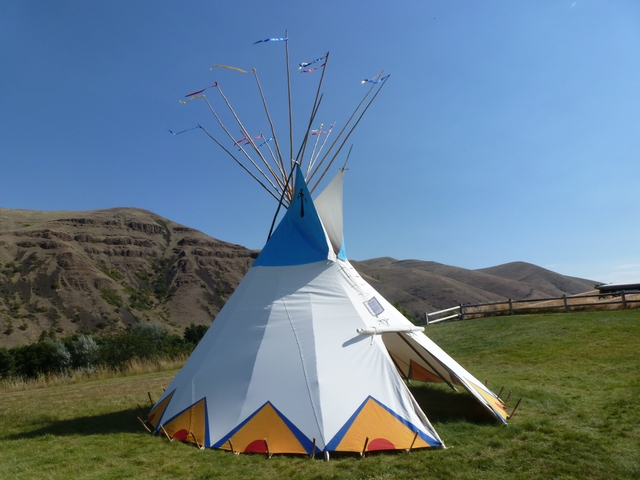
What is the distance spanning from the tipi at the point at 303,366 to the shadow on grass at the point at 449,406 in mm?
354

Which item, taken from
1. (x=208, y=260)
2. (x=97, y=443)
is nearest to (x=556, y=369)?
(x=97, y=443)

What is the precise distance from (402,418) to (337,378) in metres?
0.96

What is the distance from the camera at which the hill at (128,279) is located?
161ft

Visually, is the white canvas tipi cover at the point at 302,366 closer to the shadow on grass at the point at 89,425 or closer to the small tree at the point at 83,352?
the shadow on grass at the point at 89,425

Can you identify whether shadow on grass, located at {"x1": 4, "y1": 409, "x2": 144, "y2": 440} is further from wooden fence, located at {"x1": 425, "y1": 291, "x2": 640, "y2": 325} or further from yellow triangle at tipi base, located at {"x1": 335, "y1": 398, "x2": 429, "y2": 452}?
wooden fence, located at {"x1": 425, "y1": 291, "x2": 640, "y2": 325}

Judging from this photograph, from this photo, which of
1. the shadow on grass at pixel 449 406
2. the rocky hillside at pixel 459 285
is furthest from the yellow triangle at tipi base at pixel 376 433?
the rocky hillside at pixel 459 285

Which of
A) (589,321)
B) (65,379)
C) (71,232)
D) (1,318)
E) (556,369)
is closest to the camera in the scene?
(556,369)

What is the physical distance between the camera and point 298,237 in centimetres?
718

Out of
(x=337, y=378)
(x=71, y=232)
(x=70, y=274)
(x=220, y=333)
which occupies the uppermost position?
(x=71, y=232)

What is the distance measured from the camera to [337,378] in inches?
216

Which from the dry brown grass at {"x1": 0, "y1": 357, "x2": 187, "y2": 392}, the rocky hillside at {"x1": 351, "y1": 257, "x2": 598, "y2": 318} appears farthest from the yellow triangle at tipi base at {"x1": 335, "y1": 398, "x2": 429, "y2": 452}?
the rocky hillside at {"x1": 351, "y1": 257, "x2": 598, "y2": 318}

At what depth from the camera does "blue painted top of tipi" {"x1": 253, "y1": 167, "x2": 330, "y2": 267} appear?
6.83 m

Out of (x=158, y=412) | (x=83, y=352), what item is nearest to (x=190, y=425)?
(x=158, y=412)

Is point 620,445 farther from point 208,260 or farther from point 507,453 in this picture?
point 208,260
